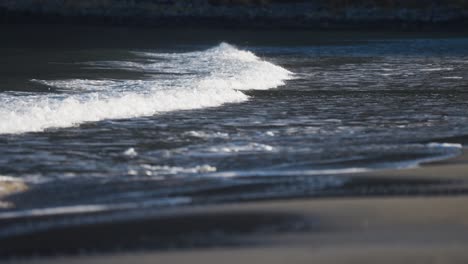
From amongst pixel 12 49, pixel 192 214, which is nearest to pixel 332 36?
pixel 12 49

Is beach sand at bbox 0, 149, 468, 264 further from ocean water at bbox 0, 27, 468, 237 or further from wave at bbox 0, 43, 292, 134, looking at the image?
wave at bbox 0, 43, 292, 134

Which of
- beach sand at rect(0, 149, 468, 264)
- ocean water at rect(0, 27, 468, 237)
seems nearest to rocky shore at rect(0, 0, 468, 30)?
ocean water at rect(0, 27, 468, 237)

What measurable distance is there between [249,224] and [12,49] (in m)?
28.4

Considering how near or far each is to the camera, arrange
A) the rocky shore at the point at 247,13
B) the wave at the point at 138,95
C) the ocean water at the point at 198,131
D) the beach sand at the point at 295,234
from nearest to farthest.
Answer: the beach sand at the point at 295,234, the ocean water at the point at 198,131, the wave at the point at 138,95, the rocky shore at the point at 247,13

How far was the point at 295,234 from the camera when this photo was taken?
7.52 m

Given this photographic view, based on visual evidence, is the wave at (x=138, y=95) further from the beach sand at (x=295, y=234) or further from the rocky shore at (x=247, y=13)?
the rocky shore at (x=247, y=13)

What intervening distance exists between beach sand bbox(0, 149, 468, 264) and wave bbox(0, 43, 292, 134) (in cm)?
518

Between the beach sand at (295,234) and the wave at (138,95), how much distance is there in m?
5.18

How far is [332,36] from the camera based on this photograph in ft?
169

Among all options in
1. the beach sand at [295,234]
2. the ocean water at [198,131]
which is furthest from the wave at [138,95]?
the beach sand at [295,234]

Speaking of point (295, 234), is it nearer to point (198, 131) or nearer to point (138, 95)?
point (198, 131)

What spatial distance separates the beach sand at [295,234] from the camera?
274 inches

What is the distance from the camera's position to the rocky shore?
193ft

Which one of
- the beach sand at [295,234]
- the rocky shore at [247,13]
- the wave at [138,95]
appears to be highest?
the beach sand at [295,234]
